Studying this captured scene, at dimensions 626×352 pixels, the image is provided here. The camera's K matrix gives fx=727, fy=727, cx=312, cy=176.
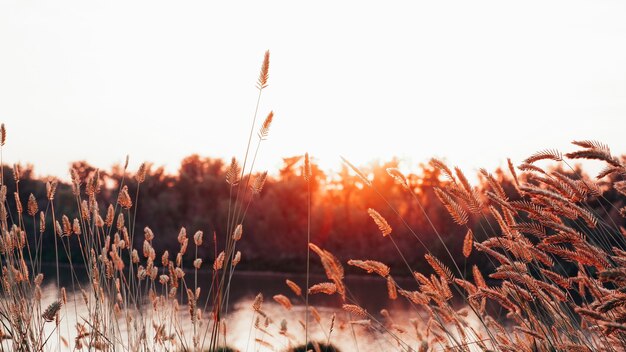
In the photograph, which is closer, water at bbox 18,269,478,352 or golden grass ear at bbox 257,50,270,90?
golden grass ear at bbox 257,50,270,90

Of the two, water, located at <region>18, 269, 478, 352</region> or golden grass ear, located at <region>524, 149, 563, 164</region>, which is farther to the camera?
water, located at <region>18, 269, 478, 352</region>

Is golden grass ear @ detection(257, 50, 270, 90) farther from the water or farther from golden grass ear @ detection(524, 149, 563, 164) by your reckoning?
the water

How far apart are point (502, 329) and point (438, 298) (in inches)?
16.2

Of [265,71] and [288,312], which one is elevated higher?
[265,71]

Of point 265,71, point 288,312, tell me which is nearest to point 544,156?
point 265,71

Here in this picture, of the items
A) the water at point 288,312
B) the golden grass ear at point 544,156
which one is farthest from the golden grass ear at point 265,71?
the water at point 288,312

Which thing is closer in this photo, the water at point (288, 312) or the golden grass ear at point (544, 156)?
the golden grass ear at point (544, 156)

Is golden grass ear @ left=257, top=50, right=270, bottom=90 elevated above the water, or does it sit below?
above

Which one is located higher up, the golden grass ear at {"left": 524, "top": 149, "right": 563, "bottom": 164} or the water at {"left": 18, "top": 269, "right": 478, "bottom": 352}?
the golden grass ear at {"left": 524, "top": 149, "right": 563, "bottom": 164}

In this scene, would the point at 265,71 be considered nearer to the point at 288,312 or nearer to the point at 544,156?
the point at 544,156

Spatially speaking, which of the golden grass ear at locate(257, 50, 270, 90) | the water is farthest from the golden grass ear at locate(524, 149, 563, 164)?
the water

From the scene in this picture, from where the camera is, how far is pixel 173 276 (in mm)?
3764

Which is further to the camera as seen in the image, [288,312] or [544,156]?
[288,312]

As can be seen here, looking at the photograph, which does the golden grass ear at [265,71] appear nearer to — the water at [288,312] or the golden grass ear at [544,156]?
the golden grass ear at [544,156]
